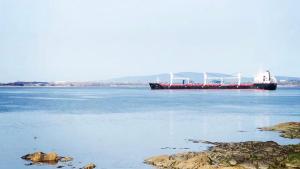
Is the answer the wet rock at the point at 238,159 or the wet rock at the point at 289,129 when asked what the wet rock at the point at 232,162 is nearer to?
the wet rock at the point at 238,159

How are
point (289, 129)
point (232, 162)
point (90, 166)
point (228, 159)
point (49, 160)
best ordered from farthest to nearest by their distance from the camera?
point (289, 129), point (49, 160), point (90, 166), point (228, 159), point (232, 162)

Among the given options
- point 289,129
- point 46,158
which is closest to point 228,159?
point 46,158

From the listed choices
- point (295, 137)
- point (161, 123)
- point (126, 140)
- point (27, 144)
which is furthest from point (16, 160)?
point (161, 123)

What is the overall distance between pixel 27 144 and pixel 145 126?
21.6m

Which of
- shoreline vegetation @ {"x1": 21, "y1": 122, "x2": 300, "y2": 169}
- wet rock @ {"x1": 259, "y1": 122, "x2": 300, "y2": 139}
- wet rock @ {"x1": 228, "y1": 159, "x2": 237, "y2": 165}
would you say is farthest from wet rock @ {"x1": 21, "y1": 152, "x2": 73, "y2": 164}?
wet rock @ {"x1": 259, "y1": 122, "x2": 300, "y2": 139}

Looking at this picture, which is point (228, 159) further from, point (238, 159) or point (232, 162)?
point (232, 162)

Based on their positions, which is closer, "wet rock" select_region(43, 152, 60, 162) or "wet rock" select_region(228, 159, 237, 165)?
"wet rock" select_region(228, 159, 237, 165)

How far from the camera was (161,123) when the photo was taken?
67625 mm

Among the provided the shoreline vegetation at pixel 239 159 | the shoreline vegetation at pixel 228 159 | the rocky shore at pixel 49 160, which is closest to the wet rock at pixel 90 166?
the shoreline vegetation at pixel 228 159

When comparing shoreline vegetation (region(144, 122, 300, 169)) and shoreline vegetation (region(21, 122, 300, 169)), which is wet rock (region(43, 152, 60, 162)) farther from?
shoreline vegetation (region(144, 122, 300, 169))

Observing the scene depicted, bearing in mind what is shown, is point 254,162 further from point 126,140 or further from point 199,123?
point 199,123

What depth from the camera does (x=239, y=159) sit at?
3247cm

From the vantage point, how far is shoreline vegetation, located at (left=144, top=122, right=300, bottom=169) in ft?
101

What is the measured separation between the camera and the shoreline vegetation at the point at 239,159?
30.9m
